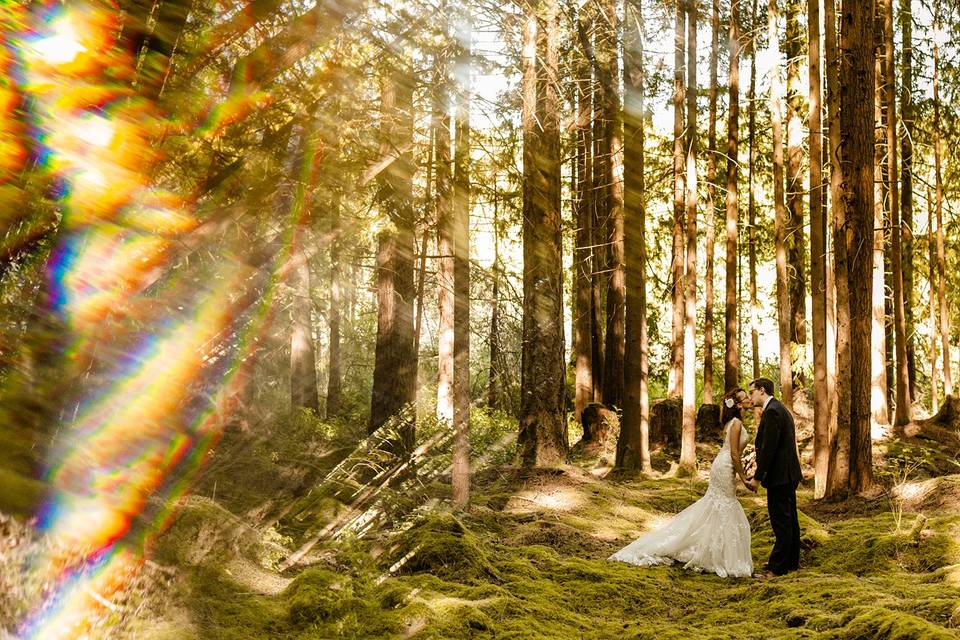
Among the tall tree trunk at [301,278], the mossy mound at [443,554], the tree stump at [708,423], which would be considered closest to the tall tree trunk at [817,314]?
the mossy mound at [443,554]

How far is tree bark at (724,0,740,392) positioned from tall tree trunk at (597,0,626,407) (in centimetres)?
287

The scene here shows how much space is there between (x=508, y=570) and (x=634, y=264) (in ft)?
28.2

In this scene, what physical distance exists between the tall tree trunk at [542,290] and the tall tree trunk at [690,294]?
11.9ft

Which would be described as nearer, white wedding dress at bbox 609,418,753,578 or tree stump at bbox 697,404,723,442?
white wedding dress at bbox 609,418,753,578

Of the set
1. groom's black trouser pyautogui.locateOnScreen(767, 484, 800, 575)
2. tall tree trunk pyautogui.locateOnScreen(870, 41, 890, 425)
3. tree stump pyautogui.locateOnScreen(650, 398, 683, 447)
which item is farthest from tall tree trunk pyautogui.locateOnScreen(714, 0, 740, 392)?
groom's black trouser pyautogui.locateOnScreen(767, 484, 800, 575)

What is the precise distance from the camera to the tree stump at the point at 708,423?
22.7 m

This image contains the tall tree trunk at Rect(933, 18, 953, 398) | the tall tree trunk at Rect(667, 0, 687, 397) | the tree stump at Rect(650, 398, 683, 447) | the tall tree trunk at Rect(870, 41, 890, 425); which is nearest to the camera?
the tall tree trunk at Rect(667, 0, 687, 397)

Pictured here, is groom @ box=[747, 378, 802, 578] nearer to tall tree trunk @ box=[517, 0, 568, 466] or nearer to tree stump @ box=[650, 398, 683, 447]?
tall tree trunk @ box=[517, 0, 568, 466]

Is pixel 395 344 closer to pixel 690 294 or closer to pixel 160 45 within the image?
pixel 690 294

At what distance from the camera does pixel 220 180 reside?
23.1ft

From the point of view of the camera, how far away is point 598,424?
20578 millimetres

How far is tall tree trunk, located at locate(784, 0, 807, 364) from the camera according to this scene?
53.8 ft

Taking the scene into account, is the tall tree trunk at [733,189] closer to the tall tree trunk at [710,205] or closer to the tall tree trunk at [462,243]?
the tall tree trunk at [710,205]

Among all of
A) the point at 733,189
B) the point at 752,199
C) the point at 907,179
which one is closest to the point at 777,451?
the point at 733,189
